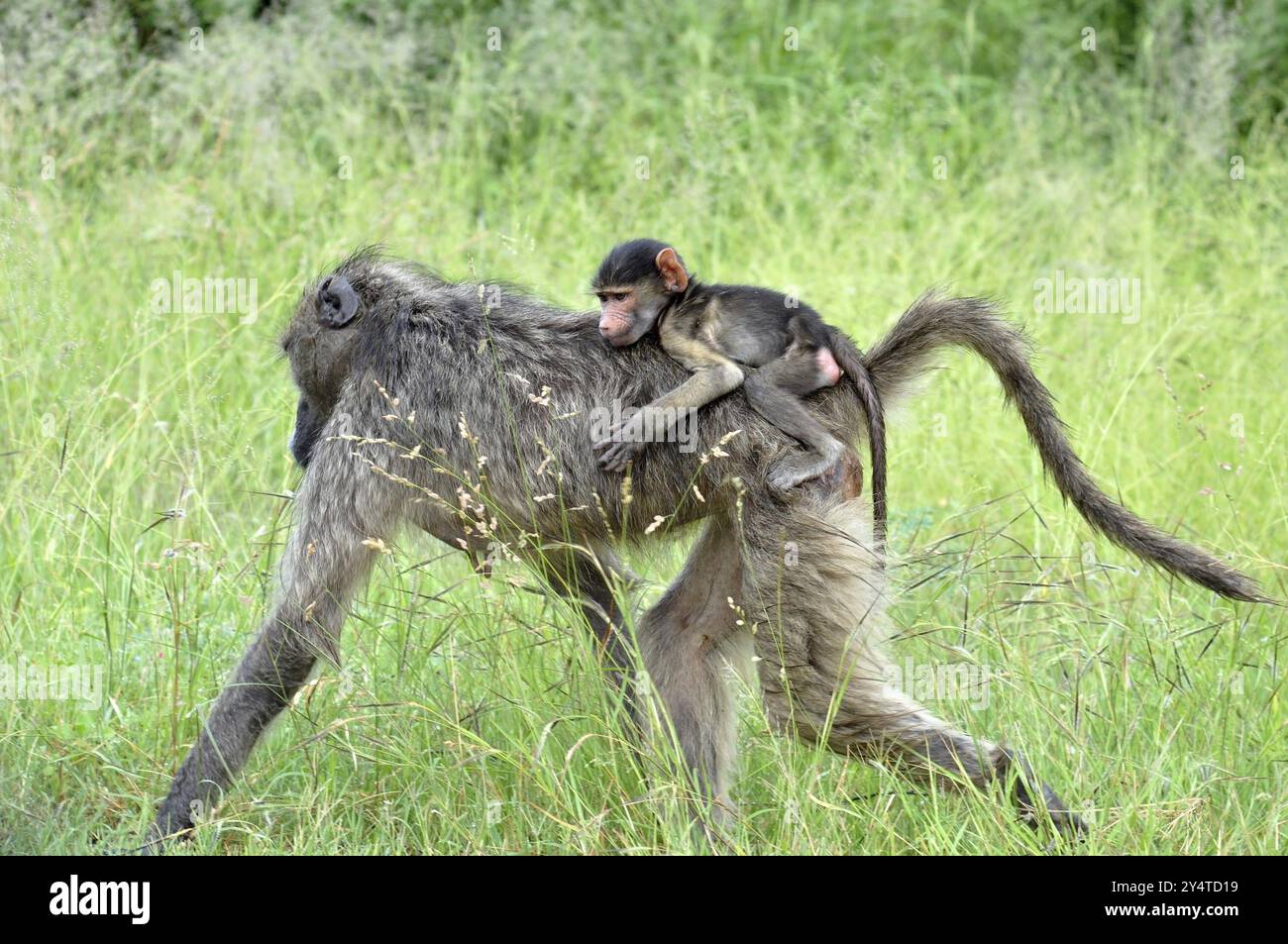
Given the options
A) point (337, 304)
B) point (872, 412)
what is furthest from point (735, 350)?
point (337, 304)

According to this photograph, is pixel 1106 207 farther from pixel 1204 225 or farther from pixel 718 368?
pixel 718 368

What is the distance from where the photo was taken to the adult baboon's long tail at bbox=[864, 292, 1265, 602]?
3.41 m

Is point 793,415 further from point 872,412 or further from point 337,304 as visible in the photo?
point 337,304

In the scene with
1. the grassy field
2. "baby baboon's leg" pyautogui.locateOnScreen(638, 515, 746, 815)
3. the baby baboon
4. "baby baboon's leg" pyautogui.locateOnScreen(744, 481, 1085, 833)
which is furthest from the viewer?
"baby baboon's leg" pyautogui.locateOnScreen(638, 515, 746, 815)

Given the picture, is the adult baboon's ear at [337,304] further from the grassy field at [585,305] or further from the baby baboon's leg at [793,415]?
the baby baboon's leg at [793,415]

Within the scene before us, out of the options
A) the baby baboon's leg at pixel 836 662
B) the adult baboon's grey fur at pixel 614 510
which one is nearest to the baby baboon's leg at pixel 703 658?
the adult baboon's grey fur at pixel 614 510

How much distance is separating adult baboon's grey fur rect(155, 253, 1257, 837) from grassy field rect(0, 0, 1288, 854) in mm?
149

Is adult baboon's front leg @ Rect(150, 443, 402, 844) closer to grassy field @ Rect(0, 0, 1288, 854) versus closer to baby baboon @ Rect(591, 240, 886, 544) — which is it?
grassy field @ Rect(0, 0, 1288, 854)

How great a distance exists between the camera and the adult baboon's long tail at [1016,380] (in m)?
3.41

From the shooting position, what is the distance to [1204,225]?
7.02 meters

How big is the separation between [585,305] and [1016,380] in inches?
115

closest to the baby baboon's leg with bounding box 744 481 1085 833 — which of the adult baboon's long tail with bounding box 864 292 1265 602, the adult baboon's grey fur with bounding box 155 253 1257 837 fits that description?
the adult baboon's grey fur with bounding box 155 253 1257 837

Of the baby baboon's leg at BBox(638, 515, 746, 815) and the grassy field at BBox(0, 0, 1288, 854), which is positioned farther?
the baby baboon's leg at BBox(638, 515, 746, 815)

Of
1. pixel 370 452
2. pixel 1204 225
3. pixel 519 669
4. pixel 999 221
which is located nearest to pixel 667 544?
pixel 519 669
